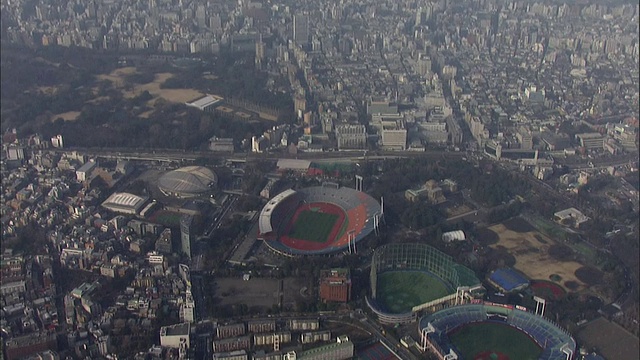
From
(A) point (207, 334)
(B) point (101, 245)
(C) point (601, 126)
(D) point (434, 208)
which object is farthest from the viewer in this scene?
(C) point (601, 126)

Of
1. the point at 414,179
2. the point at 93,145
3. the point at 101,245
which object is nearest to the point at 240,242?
the point at 101,245

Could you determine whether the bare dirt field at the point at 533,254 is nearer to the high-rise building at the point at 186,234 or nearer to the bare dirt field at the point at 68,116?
the high-rise building at the point at 186,234

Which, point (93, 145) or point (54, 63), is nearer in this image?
point (93, 145)

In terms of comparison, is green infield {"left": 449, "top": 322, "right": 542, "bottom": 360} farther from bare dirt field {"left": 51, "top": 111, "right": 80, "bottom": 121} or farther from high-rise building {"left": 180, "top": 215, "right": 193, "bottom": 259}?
bare dirt field {"left": 51, "top": 111, "right": 80, "bottom": 121}

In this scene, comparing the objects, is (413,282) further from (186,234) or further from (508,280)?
(186,234)

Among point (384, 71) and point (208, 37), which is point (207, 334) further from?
point (208, 37)

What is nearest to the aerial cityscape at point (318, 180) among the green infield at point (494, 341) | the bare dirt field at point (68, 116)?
the green infield at point (494, 341)

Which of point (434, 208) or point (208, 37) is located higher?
point (208, 37)

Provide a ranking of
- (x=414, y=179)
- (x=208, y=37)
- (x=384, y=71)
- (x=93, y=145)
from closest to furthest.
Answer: (x=414, y=179) < (x=93, y=145) < (x=384, y=71) < (x=208, y=37)
